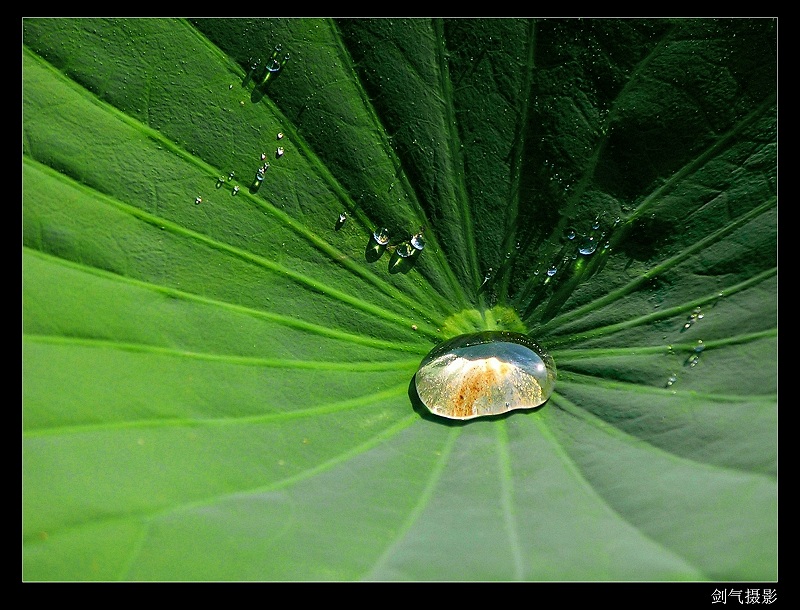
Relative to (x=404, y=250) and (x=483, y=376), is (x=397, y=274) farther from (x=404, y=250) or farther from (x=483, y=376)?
(x=483, y=376)

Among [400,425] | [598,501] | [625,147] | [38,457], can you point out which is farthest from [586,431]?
[38,457]

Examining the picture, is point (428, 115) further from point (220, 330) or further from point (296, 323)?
point (220, 330)

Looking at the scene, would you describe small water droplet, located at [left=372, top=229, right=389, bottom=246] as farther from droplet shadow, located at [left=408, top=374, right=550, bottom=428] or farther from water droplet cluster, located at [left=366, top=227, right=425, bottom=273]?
droplet shadow, located at [left=408, top=374, right=550, bottom=428]

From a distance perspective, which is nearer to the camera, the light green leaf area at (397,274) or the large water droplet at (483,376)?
the light green leaf area at (397,274)

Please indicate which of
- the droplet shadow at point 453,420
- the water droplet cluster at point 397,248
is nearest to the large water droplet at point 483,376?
the droplet shadow at point 453,420

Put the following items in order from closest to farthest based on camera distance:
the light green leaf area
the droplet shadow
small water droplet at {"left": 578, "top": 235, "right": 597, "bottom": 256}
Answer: the light green leaf area → the droplet shadow → small water droplet at {"left": 578, "top": 235, "right": 597, "bottom": 256}

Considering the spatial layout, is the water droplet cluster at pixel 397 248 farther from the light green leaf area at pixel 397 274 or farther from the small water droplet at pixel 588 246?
the small water droplet at pixel 588 246

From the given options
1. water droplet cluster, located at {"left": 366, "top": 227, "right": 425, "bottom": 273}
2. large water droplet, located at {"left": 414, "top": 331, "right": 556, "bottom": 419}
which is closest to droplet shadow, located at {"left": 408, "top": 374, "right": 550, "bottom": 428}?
large water droplet, located at {"left": 414, "top": 331, "right": 556, "bottom": 419}
